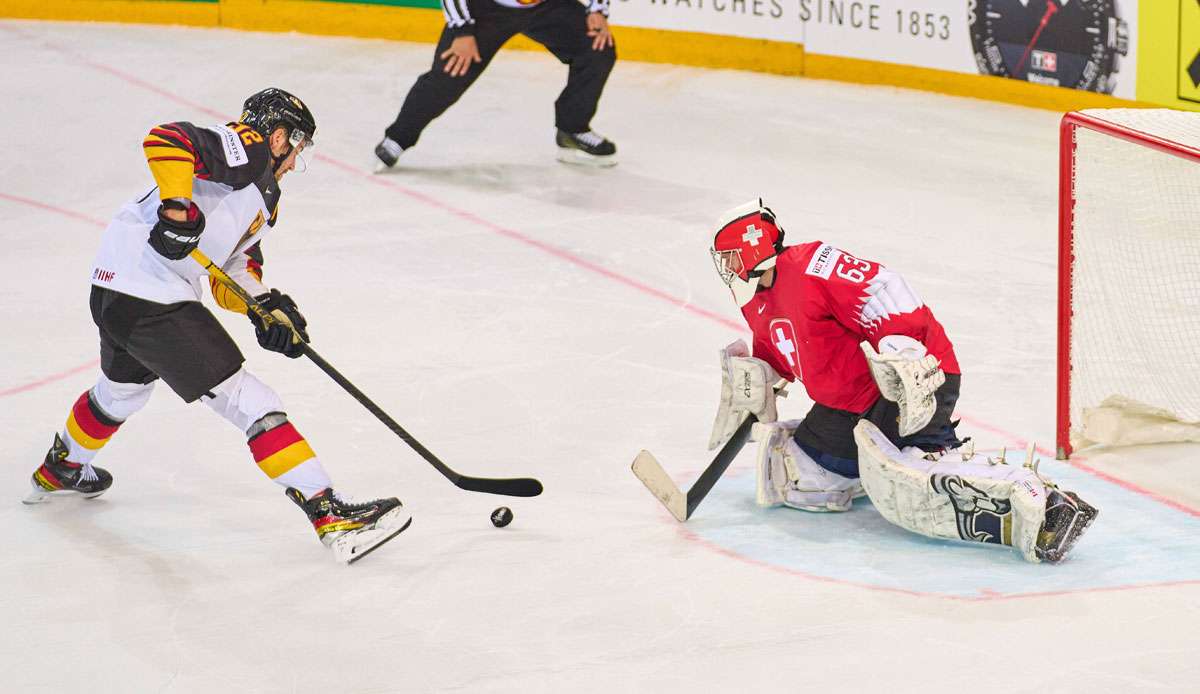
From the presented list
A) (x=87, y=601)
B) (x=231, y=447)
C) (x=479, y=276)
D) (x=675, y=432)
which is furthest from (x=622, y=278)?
(x=87, y=601)

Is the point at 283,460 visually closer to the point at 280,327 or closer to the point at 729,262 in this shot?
the point at 280,327

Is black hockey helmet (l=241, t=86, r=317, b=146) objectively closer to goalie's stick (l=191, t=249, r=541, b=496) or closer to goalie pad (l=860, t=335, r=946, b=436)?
goalie's stick (l=191, t=249, r=541, b=496)

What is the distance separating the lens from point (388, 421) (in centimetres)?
409

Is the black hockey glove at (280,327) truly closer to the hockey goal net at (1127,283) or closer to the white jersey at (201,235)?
the white jersey at (201,235)

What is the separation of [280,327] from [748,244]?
1117mm

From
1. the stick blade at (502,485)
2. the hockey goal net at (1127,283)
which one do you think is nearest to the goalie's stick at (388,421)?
the stick blade at (502,485)

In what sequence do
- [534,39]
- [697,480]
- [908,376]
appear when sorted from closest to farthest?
1. [908,376]
2. [697,480]
3. [534,39]

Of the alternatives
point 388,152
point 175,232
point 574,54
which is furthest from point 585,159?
point 175,232

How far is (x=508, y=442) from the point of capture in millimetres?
4703

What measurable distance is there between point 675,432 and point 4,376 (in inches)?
85.9

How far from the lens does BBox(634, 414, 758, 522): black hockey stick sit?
13.4 feet

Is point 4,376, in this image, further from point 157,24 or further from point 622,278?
point 157,24

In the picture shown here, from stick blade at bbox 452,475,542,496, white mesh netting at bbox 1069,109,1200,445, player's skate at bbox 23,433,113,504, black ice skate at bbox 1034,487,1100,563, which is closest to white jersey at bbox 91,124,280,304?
player's skate at bbox 23,433,113,504

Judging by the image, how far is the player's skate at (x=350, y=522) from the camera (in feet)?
12.6
